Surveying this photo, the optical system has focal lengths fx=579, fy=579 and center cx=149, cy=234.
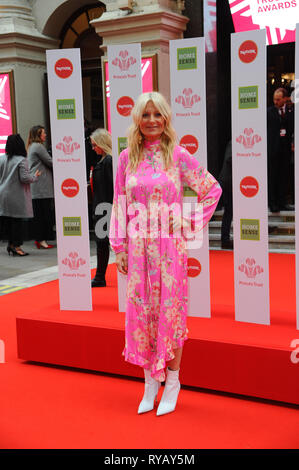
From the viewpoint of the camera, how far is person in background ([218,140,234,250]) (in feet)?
25.5

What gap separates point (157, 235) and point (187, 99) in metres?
1.21

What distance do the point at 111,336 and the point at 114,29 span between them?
6.85 meters

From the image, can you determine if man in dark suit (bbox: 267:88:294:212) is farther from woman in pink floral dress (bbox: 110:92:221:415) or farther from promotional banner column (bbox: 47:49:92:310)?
woman in pink floral dress (bbox: 110:92:221:415)

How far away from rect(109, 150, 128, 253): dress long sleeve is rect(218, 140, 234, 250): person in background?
4545 millimetres

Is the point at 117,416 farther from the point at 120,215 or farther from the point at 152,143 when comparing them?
the point at 152,143

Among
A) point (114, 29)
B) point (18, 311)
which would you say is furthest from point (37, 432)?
point (114, 29)

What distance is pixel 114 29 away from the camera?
941 cm

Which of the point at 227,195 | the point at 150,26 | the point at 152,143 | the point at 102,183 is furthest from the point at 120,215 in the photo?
the point at 150,26

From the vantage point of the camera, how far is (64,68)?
13.6 ft

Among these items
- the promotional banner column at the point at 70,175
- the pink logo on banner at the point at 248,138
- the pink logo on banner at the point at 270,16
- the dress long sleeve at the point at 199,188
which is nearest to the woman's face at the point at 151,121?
the dress long sleeve at the point at 199,188

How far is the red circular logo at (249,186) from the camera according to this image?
150 inches

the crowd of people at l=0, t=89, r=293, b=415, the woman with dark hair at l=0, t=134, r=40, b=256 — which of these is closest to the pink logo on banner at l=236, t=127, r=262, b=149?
the crowd of people at l=0, t=89, r=293, b=415

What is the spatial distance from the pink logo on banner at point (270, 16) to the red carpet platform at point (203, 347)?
19.0ft

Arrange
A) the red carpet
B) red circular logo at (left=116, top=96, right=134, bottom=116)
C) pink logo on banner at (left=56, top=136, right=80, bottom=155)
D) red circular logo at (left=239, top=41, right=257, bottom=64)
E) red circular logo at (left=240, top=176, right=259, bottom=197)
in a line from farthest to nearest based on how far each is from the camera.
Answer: pink logo on banner at (left=56, top=136, right=80, bottom=155), red circular logo at (left=116, top=96, right=134, bottom=116), red circular logo at (left=240, top=176, right=259, bottom=197), red circular logo at (left=239, top=41, right=257, bottom=64), the red carpet
